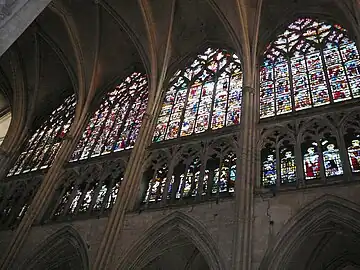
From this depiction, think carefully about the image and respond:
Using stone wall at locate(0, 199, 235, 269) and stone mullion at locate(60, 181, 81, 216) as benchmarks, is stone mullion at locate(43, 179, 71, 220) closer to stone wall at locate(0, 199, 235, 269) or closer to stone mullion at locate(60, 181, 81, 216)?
stone mullion at locate(60, 181, 81, 216)

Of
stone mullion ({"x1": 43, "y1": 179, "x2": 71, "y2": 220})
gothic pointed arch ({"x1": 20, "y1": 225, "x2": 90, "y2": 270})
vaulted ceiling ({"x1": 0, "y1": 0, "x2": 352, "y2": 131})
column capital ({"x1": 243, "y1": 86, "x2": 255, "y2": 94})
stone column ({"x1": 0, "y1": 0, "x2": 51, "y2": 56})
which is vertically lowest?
gothic pointed arch ({"x1": 20, "y1": 225, "x2": 90, "y2": 270})

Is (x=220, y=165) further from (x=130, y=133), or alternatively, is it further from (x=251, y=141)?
(x=130, y=133)

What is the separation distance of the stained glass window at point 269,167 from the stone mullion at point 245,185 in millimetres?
390

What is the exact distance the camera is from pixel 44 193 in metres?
10.9

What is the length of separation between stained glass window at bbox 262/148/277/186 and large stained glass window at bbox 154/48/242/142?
4.89ft

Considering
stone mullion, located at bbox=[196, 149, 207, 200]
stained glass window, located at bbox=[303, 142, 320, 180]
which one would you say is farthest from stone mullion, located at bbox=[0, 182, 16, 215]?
stained glass window, located at bbox=[303, 142, 320, 180]

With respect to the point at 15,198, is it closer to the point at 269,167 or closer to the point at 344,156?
the point at 269,167

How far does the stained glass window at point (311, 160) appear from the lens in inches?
317

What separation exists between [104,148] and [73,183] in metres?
1.43

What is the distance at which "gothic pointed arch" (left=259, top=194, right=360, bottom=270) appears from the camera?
22.7 ft

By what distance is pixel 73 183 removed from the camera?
37.0 feet

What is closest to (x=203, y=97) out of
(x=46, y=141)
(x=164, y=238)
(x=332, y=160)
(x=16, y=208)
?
(x=332, y=160)

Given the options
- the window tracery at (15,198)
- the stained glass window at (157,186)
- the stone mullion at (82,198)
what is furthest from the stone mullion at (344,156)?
the window tracery at (15,198)

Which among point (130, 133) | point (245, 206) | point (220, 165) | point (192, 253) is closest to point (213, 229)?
point (245, 206)
